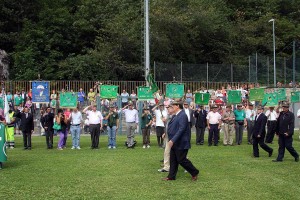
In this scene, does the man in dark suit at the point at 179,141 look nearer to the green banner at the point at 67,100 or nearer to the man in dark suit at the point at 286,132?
the man in dark suit at the point at 286,132

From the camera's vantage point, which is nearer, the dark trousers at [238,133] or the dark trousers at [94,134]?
the dark trousers at [94,134]

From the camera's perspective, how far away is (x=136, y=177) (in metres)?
14.0

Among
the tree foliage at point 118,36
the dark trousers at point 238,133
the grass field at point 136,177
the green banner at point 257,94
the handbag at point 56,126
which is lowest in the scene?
the grass field at point 136,177

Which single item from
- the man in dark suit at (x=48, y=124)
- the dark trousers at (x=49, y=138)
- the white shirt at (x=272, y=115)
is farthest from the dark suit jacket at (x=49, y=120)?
the white shirt at (x=272, y=115)

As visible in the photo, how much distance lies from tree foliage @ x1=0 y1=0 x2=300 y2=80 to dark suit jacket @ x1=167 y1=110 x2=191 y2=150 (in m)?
28.6

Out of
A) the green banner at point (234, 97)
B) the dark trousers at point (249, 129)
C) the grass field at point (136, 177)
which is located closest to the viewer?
the grass field at point (136, 177)

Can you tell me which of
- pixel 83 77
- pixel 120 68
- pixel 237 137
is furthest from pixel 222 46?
pixel 237 137

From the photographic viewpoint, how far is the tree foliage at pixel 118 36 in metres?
43.0

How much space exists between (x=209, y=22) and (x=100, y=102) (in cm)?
2170

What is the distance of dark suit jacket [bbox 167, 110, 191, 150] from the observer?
515 inches

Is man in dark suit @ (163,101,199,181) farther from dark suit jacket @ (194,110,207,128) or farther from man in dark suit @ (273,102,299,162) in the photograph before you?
dark suit jacket @ (194,110,207,128)

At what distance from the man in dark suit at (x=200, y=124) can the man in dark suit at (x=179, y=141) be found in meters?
10.8

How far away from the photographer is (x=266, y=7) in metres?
54.6

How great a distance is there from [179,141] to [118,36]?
3170 centimetres
